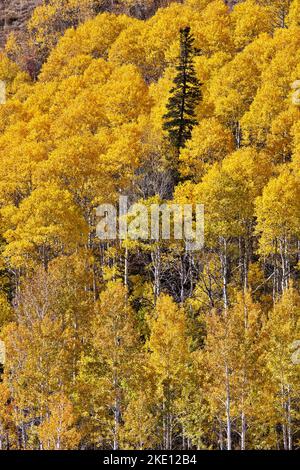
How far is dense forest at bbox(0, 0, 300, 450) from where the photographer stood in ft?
139

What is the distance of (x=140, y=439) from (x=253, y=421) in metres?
6.43

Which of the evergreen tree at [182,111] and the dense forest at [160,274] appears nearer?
the dense forest at [160,274]

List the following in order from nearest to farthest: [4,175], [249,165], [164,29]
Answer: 1. [249,165]
2. [4,175]
3. [164,29]

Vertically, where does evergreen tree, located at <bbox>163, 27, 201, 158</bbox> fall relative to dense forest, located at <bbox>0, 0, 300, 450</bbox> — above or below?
above

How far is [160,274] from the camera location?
184ft

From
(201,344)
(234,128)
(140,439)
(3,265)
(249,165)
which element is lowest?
(140,439)

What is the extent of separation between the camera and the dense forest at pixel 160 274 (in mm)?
42344

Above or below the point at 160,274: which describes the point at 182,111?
above

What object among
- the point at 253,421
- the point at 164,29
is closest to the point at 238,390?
the point at 253,421

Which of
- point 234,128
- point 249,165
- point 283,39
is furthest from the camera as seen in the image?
point 283,39

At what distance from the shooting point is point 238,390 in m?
41.6

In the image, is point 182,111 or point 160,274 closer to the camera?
point 160,274

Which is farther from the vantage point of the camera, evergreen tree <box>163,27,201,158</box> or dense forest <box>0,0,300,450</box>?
evergreen tree <box>163,27,201,158</box>

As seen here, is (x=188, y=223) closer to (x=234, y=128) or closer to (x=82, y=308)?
(x=82, y=308)
